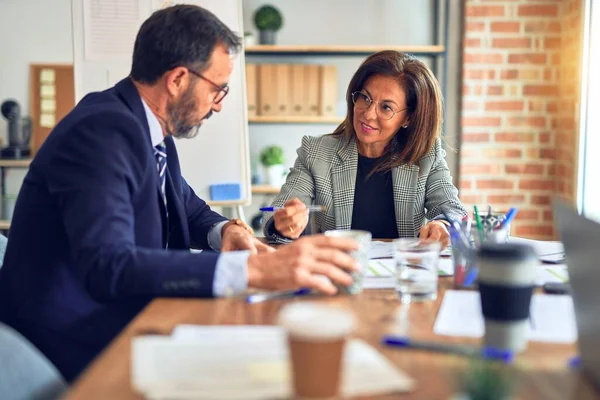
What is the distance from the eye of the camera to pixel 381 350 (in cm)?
102

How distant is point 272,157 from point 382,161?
1.72 m

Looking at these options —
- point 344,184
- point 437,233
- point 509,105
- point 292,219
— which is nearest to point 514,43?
point 509,105

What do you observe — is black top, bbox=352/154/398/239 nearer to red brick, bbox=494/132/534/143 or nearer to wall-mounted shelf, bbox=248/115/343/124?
wall-mounted shelf, bbox=248/115/343/124

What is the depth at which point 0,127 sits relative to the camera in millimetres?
4504

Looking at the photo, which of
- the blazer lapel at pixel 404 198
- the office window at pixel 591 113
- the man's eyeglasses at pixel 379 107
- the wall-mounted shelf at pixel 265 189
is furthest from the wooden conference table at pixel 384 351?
the wall-mounted shelf at pixel 265 189

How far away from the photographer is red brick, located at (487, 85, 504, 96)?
395 cm

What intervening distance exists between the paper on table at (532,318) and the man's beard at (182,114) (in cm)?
71

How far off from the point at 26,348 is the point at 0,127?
12.7 ft

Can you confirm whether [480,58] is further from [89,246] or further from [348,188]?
[89,246]

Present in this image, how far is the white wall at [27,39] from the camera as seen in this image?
4.39m

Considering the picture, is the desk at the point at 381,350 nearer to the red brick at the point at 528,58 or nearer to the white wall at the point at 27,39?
the red brick at the point at 528,58

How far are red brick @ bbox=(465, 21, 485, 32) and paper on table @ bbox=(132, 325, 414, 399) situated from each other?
10.4ft

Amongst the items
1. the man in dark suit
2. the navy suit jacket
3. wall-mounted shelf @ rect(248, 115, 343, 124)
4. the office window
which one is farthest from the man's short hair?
the office window

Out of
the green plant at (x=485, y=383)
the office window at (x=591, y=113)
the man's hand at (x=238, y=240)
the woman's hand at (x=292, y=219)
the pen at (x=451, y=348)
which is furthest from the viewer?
the office window at (x=591, y=113)
